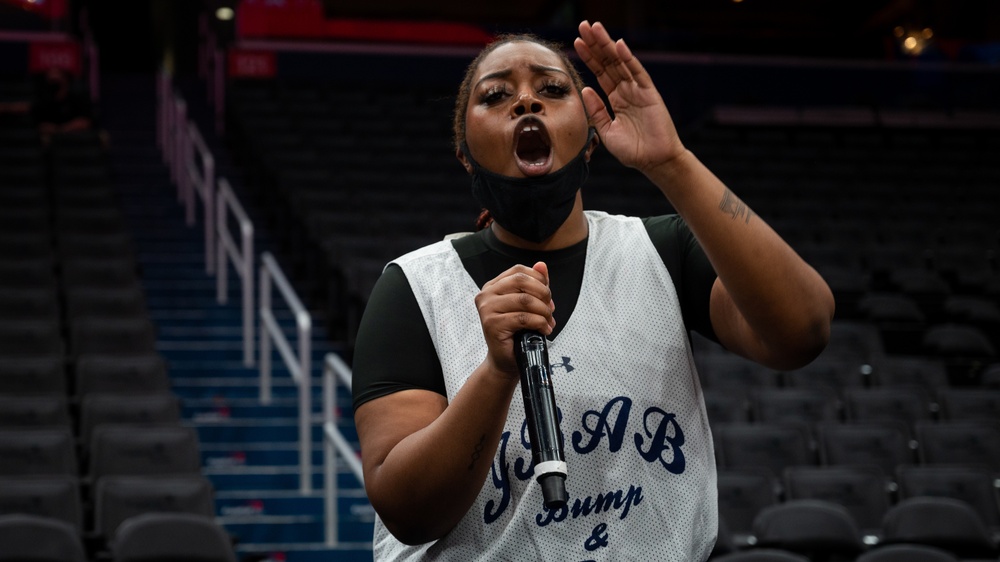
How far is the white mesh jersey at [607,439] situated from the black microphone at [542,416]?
0.46ft

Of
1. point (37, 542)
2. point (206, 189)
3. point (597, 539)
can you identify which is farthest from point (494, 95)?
point (206, 189)

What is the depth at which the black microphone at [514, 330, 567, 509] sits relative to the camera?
3.57 ft

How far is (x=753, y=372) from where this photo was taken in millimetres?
7125

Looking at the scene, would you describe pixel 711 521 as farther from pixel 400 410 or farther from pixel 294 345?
pixel 294 345

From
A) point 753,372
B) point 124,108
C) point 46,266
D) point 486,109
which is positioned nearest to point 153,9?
point 124,108

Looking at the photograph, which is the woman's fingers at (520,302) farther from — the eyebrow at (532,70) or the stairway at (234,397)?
the stairway at (234,397)

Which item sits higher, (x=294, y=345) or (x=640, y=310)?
(x=640, y=310)

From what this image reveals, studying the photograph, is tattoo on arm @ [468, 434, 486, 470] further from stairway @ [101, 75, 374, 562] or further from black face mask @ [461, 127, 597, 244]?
stairway @ [101, 75, 374, 562]

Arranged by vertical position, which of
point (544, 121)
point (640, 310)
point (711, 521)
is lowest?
point (711, 521)

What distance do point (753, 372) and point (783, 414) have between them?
1.89ft

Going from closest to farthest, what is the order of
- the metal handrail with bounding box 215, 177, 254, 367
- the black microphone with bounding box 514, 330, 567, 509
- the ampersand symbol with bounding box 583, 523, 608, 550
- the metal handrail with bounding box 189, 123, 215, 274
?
the black microphone with bounding box 514, 330, 567, 509, the ampersand symbol with bounding box 583, 523, 608, 550, the metal handrail with bounding box 215, 177, 254, 367, the metal handrail with bounding box 189, 123, 215, 274

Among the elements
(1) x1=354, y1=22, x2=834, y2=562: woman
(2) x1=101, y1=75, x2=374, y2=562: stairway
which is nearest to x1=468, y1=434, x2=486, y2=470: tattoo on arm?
(1) x1=354, y1=22, x2=834, y2=562: woman

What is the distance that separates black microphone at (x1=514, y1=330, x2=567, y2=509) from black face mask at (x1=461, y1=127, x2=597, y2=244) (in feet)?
0.78

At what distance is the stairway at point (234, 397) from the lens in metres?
5.53
